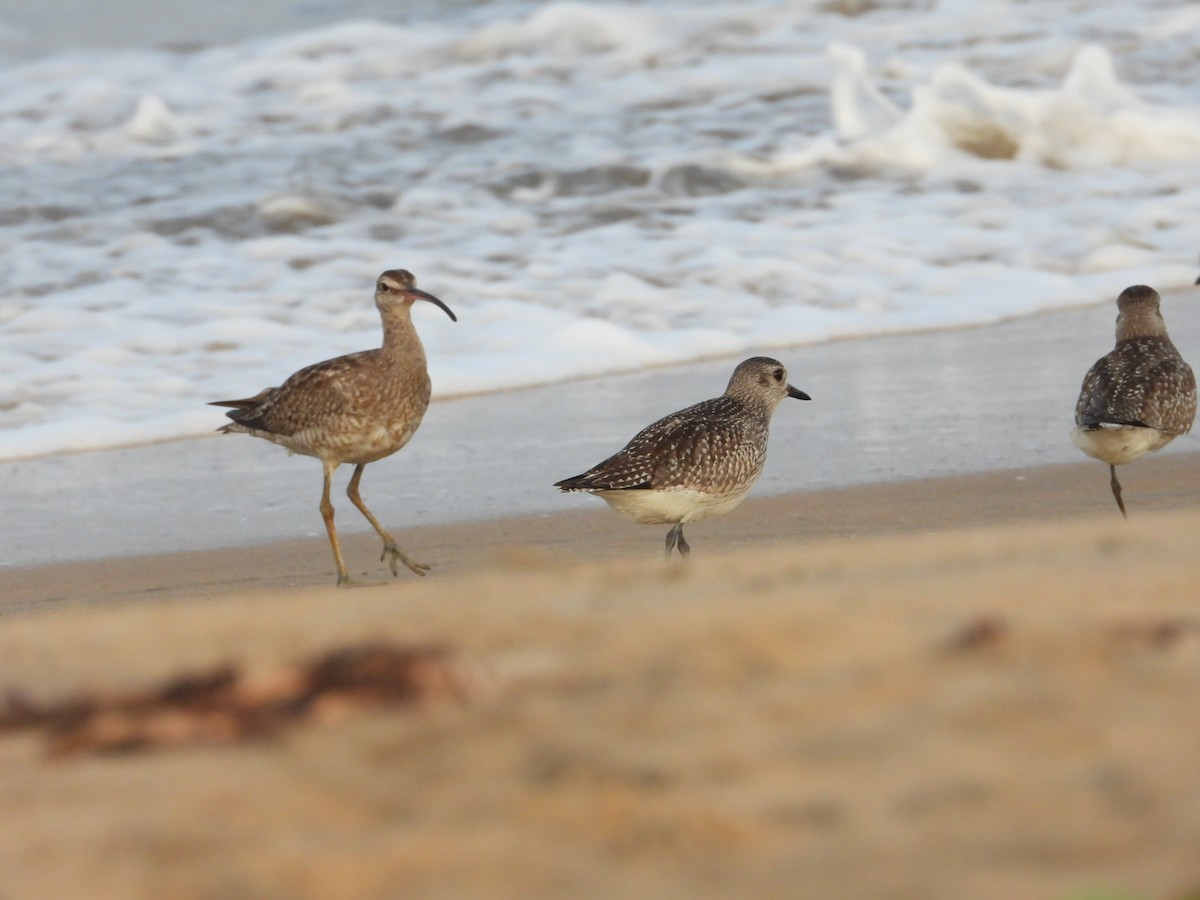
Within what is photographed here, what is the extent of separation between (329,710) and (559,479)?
5.16 metres

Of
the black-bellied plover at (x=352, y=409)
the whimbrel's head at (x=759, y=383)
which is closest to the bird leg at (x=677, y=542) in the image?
the whimbrel's head at (x=759, y=383)

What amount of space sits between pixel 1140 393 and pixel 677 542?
6.57 feet

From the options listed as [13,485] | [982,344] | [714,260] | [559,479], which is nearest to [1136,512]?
[559,479]

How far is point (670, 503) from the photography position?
21.7ft

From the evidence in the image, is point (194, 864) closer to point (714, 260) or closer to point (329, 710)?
point (329, 710)

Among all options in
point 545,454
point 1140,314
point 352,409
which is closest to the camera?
point 352,409

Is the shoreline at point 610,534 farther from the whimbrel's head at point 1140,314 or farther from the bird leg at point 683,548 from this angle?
the whimbrel's head at point 1140,314

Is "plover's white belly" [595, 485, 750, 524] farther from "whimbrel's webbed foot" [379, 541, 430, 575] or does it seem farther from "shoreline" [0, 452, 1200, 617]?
"whimbrel's webbed foot" [379, 541, 430, 575]

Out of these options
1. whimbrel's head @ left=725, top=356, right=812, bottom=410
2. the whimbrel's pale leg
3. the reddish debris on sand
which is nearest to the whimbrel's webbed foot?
the whimbrel's pale leg

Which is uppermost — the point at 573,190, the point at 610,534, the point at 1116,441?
the point at 573,190

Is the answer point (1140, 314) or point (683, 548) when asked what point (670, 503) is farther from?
point (1140, 314)

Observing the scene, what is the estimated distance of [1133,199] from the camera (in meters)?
13.8

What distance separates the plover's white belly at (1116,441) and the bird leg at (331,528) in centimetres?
297

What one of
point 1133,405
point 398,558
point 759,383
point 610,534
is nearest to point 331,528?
point 398,558
